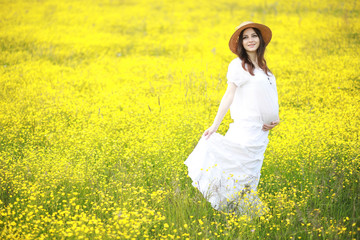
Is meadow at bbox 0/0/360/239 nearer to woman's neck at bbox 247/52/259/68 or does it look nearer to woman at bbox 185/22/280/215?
woman at bbox 185/22/280/215

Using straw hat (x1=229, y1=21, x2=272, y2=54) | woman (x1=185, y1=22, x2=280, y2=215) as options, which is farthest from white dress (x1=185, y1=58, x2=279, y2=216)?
straw hat (x1=229, y1=21, x2=272, y2=54)

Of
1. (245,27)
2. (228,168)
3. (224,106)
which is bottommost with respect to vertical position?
(228,168)

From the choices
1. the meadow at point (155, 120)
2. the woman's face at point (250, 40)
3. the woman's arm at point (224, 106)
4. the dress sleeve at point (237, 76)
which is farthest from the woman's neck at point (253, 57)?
the meadow at point (155, 120)

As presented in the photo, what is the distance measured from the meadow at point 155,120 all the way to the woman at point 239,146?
0.23 meters

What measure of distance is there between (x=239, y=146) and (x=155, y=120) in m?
2.85

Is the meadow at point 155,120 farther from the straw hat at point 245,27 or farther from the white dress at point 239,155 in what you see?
the straw hat at point 245,27

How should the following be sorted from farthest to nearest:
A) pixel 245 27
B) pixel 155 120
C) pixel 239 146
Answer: pixel 155 120 → pixel 245 27 → pixel 239 146

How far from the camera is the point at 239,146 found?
10.3 ft

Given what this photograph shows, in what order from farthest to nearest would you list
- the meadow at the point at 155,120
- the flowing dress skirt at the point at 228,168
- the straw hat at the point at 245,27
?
the straw hat at the point at 245,27, the flowing dress skirt at the point at 228,168, the meadow at the point at 155,120

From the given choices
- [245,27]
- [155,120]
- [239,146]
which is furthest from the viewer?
[155,120]

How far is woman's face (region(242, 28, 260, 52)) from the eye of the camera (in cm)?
Answer: 335

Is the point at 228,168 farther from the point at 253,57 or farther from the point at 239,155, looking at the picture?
the point at 253,57

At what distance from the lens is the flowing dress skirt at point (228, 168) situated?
315 cm

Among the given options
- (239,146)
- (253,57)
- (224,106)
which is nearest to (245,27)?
(253,57)
